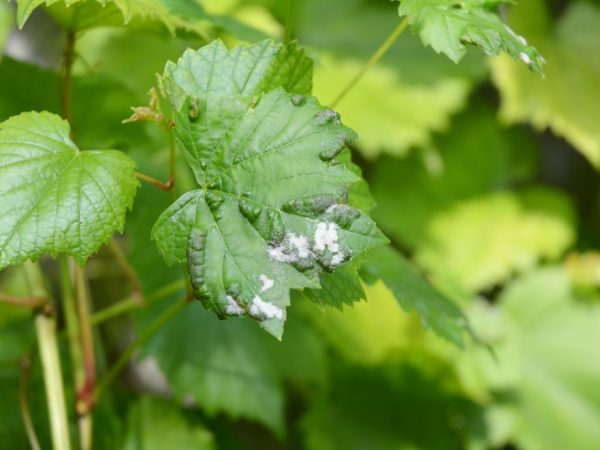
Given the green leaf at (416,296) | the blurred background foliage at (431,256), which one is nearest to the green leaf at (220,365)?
the blurred background foliage at (431,256)

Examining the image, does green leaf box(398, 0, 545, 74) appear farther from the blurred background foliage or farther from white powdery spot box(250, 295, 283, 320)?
the blurred background foliage

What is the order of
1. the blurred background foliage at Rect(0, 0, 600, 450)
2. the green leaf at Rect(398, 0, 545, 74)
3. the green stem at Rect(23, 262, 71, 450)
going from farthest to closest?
the blurred background foliage at Rect(0, 0, 600, 450) → the green stem at Rect(23, 262, 71, 450) → the green leaf at Rect(398, 0, 545, 74)

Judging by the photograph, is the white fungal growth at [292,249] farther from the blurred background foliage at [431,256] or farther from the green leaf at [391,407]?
the green leaf at [391,407]

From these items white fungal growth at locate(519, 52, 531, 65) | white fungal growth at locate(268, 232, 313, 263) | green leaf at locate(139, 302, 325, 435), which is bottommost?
green leaf at locate(139, 302, 325, 435)

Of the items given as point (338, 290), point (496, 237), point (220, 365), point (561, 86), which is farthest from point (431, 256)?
point (338, 290)

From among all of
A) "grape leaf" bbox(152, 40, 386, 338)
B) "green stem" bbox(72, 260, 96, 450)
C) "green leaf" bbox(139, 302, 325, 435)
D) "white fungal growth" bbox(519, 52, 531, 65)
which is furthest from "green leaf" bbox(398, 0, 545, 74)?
"green leaf" bbox(139, 302, 325, 435)

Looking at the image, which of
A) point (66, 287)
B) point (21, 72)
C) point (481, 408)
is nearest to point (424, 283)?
point (66, 287)

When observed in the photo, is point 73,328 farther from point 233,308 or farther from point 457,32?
point 457,32
